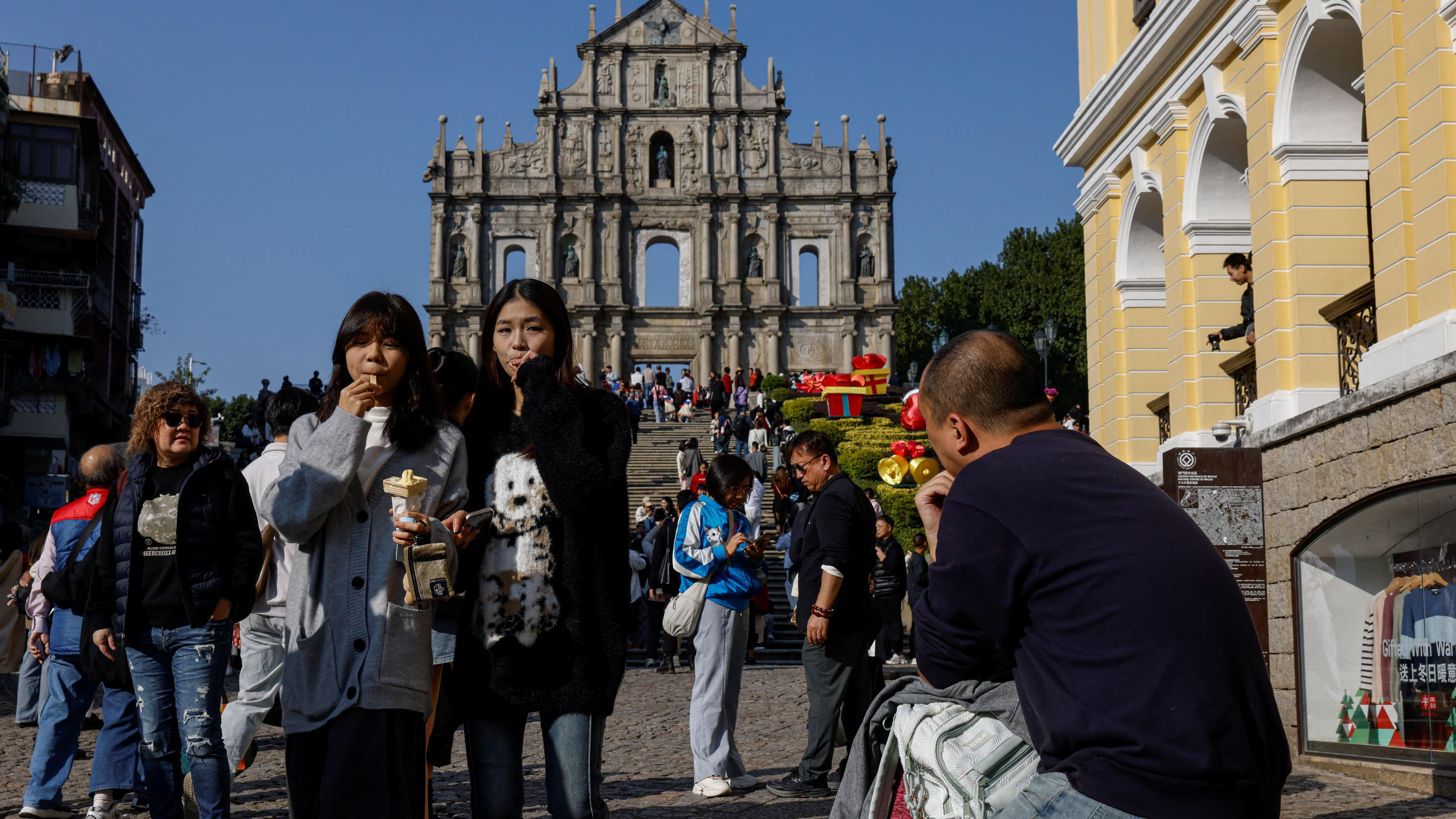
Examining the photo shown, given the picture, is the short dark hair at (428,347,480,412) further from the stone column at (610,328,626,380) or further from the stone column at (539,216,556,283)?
the stone column at (539,216,556,283)

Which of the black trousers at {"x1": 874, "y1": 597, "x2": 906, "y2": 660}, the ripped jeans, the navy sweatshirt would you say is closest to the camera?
the navy sweatshirt

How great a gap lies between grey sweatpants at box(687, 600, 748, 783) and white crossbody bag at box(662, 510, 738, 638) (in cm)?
6

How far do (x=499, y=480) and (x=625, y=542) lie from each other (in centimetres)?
36

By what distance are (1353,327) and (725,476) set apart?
5039 mm

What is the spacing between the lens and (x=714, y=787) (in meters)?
6.62

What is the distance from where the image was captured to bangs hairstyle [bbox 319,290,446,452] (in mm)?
3402

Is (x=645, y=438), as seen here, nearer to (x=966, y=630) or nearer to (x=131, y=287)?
(x=131, y=287)

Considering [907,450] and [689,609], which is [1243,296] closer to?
[907,450]

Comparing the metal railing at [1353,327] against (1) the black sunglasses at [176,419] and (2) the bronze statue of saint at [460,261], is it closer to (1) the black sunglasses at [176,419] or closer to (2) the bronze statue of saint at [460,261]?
(1) the black sunglasses at [176,419]

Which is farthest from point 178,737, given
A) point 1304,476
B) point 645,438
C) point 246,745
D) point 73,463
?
point 73,463

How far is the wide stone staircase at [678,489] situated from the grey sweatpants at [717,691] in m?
0.69

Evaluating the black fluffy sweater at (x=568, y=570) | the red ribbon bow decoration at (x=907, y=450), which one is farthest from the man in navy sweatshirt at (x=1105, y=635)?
the red ribbon bow decoration at (x=907, y=450)

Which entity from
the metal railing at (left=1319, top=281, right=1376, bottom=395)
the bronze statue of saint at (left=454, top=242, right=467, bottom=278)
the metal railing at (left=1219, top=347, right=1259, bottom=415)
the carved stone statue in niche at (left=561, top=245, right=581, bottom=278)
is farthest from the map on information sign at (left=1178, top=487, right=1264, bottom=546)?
the bronze statue of saint at (left=454, top=242, right=467, bottom=278)

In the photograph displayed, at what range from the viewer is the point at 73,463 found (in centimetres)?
3622
